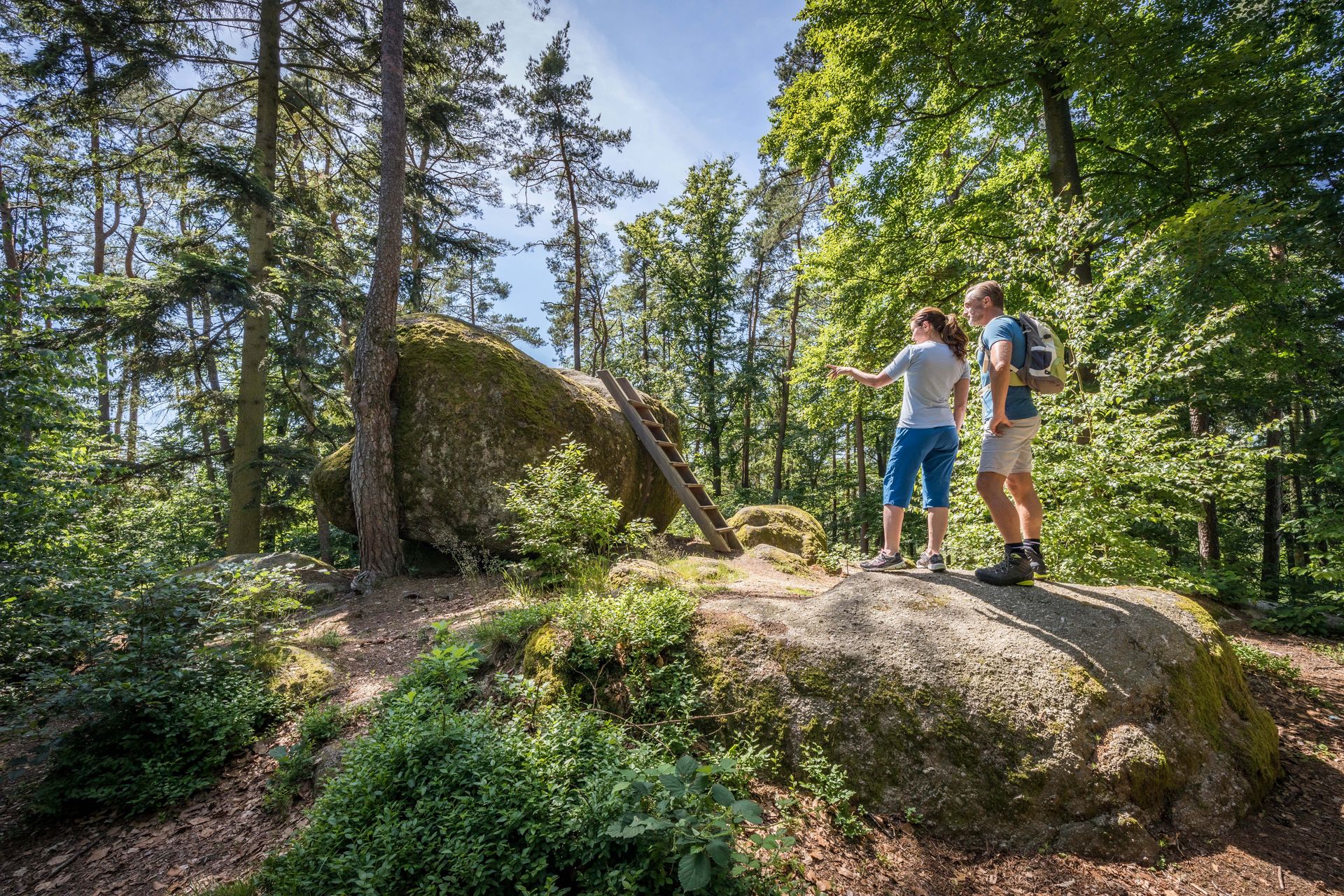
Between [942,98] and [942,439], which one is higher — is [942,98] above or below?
above

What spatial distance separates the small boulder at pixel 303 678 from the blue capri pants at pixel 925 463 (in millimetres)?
4676

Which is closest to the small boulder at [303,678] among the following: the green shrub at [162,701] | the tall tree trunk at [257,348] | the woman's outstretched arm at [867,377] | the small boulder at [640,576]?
the green shrub at [162,701]

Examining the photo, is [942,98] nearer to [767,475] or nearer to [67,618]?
[67,618]

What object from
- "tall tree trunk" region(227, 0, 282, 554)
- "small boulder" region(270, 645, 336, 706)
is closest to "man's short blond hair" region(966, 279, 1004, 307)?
"small boulder" region(270, 645, 336, 706)

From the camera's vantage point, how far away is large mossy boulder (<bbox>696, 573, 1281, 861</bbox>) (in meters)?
2.41

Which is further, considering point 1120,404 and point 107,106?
point 107,106

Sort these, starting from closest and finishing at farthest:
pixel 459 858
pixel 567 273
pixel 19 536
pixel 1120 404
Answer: pixel 459 858 < pixel 19 536 < pixel 1120 404 < pixel 567 273

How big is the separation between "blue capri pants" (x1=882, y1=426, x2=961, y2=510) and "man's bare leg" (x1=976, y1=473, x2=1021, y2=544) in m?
0.22

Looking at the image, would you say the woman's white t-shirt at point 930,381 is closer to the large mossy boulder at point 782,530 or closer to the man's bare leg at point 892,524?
the man's bare leg at point 892,524

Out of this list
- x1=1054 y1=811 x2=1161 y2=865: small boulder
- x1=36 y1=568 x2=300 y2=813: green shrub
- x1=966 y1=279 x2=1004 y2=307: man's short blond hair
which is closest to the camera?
x1=1054 y1=811 x2=1161 y2=865: small boulder

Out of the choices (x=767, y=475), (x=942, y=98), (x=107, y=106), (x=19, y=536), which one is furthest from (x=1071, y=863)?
(x=767, y=475)

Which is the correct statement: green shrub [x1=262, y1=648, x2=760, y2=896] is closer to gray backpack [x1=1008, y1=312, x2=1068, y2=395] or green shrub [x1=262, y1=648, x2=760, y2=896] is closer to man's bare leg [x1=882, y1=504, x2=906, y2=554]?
man's bare leg [x1=882, y1=504, x2=906, y2=554]

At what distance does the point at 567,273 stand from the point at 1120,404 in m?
17.7

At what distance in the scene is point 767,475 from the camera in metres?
28.1
